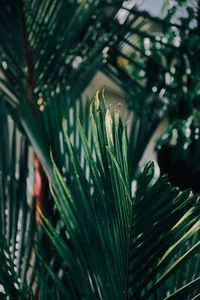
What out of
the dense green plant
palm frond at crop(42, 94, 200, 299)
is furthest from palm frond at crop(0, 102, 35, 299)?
palm frond at crop(42, 94, 200, 299)

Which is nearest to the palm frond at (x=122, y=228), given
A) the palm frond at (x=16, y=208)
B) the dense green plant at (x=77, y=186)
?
the dense green plant at (x=77, y=186)

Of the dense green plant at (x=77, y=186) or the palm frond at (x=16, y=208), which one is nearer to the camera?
Answer: the dense green plant at (x=77, y=186)

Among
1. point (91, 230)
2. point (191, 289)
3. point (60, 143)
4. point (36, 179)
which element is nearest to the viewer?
point (191, 289)

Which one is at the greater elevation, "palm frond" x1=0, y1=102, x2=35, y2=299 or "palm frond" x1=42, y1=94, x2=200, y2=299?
"palm frond" x1=0, y1=102, x2=35, y2=299

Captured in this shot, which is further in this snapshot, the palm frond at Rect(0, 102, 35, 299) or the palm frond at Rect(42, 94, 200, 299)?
the palm frond at Rect(0, 102, 35, 299)

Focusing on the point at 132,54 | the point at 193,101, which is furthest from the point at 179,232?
the point at 132,54

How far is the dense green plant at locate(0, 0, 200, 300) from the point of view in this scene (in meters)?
0.73

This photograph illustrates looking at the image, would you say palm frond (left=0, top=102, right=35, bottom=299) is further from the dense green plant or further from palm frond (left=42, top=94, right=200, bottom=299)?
palm frond (left=42, top=94, right=200, bottom=299)

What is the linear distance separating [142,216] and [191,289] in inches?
4.4

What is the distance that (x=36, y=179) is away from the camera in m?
1.29

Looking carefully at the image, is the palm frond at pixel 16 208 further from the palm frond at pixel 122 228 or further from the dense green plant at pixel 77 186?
the palm frond at pixel 122 228

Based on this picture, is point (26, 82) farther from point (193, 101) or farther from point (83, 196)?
point (83, 196)

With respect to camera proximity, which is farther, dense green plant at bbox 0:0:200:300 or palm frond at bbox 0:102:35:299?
palm frond at bbox 0:102:35:299

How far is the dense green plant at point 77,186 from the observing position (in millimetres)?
729
